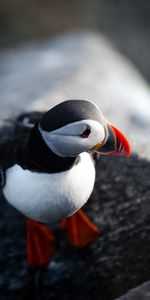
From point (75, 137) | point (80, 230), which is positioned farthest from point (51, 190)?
point (80, 230)

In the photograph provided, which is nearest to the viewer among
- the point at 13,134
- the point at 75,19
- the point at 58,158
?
the point at 58,158

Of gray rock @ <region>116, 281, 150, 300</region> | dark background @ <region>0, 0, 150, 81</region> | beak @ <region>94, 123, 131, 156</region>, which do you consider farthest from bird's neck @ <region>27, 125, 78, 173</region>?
dark background @ <region>0, 0, 150, 81</region>

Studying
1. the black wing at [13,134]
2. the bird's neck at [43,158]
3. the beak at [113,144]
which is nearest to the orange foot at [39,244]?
the black wing at [13,134]

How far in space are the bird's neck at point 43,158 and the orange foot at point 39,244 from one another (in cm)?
59

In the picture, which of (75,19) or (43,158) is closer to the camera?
(43,158)

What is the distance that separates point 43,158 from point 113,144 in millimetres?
278

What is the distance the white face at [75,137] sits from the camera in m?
2.22

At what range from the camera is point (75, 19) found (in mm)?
6094

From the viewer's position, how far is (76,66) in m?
4.06

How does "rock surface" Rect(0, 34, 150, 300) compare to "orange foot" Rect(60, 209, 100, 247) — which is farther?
"orange foot" Rect(60, 209, 100, 247)

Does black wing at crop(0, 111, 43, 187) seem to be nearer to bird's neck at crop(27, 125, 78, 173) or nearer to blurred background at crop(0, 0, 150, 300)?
blurred background at crop(0, 0, 150, 300)

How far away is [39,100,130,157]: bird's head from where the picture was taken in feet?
7.27

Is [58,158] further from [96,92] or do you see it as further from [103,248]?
[96,92]

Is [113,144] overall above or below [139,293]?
above
